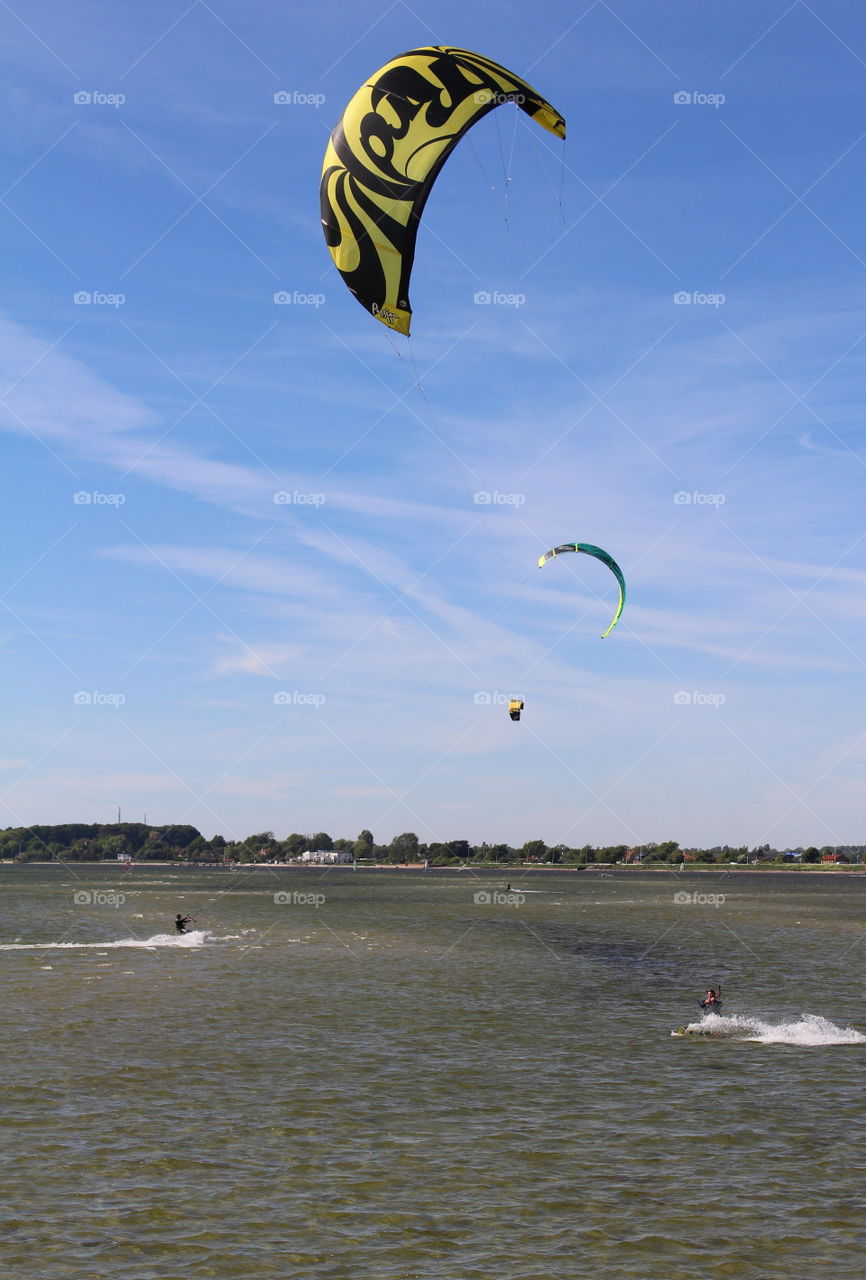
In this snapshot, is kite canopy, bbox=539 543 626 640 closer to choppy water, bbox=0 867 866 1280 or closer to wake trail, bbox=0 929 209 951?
Answer: choppy water, bbox=0 867 866 1280

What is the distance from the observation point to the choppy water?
591 inches

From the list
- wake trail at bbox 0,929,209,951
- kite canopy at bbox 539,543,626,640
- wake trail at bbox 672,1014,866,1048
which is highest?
kite canopy at bbox 539,543,626,640

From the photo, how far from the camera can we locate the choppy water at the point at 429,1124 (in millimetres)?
15008

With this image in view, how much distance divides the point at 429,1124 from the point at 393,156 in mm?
19523

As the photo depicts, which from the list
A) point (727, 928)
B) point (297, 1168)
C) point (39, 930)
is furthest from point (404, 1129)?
point (727, 928)

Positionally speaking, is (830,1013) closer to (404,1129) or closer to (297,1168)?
(404,1129)

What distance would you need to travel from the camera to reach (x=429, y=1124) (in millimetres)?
20938

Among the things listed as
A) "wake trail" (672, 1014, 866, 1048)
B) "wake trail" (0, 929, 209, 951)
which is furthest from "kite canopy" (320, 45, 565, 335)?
"wake trail" (0, 929, 209, 951)

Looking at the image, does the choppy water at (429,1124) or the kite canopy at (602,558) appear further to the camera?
the kite canopy at (602,558)

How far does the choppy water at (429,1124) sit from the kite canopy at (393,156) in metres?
16.7

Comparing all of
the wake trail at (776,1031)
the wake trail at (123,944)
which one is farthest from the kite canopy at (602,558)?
the wake trail at (123,944)

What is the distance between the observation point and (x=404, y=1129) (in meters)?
20.6

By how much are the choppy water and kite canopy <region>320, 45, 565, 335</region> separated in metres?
16.7

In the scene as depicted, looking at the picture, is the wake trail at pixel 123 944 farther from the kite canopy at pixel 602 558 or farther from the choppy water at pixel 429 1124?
the kite canopy at pixel 602 558
